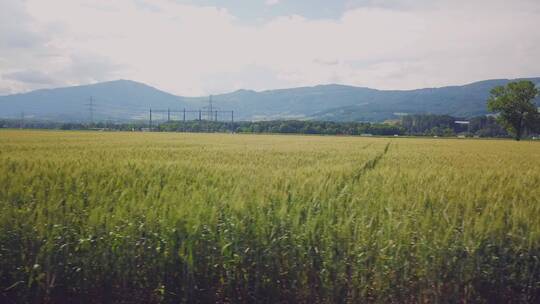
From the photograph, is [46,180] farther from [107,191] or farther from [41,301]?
[41,301]

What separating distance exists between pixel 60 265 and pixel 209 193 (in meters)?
1.82

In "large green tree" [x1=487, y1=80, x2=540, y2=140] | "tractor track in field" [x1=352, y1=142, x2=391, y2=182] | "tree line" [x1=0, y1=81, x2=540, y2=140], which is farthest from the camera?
"tree line" [x1=0, y1=81, x2=540, y2=140]

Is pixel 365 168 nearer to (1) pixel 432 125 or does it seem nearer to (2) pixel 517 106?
(2) pixel 517 106

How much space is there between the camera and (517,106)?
207 ft

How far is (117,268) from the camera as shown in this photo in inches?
142

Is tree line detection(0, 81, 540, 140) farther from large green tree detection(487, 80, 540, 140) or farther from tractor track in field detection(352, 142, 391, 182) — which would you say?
tractor track in field detection(352, 142, 391, 182)

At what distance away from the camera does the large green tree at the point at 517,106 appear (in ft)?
204

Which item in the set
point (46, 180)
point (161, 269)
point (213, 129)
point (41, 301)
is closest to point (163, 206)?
point (161, 269)

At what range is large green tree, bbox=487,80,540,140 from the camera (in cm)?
6219

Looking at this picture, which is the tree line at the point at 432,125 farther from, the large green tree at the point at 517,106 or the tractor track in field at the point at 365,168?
the tractor track in field at the point at 365,168

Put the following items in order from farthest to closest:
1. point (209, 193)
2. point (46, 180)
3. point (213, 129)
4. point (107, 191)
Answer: point (213, 129), point (46, 180), point (107, 191), point (209, 193)

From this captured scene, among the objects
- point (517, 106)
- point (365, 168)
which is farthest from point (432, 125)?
point (365, 168)

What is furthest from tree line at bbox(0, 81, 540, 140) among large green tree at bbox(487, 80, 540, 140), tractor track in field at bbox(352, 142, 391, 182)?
tractor track in field at bbox(352, 142, 391, 182)

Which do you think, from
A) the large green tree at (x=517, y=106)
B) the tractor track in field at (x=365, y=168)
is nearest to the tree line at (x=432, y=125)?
the large green tree at (x=517, y=106)
